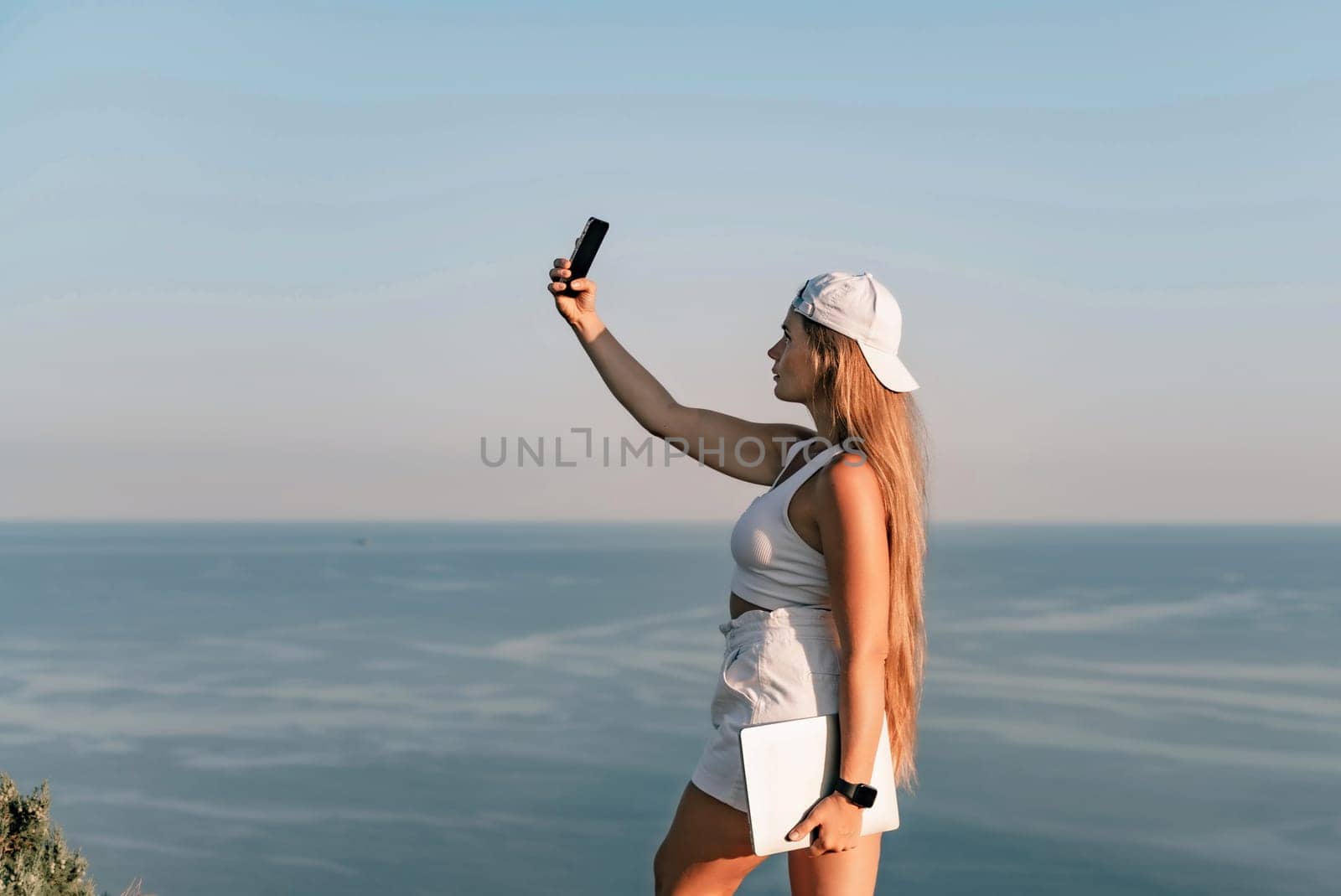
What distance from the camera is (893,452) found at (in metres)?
2.38

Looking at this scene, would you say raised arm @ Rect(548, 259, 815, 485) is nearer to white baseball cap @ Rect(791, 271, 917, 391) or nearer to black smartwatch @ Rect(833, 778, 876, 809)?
white baseball cap @ Rect(791, 271, 917, 391)

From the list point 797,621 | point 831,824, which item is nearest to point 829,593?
point 797,621

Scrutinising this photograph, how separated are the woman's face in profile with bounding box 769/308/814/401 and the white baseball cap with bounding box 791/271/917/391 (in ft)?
0.13

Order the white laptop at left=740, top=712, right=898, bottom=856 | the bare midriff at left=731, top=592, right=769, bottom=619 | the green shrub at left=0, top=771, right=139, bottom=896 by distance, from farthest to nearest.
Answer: the green shrub at left=0, top=771, right=139, bottom=896 < the bare midriff at left=731, top=592, right=769, bottom=619 < the white laptop at left=740, top=712, right=898, bottom=856

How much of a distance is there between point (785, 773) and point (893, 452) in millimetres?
677

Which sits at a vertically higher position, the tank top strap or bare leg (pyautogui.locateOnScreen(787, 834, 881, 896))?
the tank top strap

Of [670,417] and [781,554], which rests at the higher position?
[670,417]

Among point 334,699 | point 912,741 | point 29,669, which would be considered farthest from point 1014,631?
point 912,741

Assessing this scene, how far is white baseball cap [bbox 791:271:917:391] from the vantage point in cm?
241

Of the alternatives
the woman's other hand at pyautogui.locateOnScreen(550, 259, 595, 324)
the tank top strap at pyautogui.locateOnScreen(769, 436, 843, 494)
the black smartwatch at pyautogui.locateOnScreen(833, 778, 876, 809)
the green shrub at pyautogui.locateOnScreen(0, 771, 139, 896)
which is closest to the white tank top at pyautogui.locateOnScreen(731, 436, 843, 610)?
the tank top strap at pyautogui.locateOnScreen(769, 436, 843, 494)

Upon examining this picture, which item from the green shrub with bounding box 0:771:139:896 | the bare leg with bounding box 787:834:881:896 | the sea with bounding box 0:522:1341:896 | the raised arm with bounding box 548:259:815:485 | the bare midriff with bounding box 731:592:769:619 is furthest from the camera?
the sea with bounding box 0:522:1341:896

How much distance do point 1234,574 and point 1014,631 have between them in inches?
A: 1650

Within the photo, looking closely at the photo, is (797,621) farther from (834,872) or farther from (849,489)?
(834,872)

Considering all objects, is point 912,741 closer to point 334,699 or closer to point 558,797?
point 558,797
